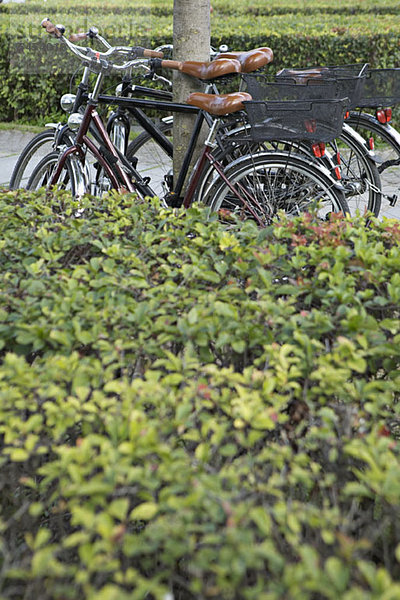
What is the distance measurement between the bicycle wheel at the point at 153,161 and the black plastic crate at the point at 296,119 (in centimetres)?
94

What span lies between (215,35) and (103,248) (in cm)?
783

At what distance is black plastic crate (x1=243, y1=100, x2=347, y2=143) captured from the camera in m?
3.22

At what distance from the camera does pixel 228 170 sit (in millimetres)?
3445

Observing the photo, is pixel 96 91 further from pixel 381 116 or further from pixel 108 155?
pixel 381 116

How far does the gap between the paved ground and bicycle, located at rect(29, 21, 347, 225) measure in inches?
83.8

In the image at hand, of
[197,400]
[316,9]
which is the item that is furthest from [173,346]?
[316,9]

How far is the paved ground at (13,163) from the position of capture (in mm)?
5863

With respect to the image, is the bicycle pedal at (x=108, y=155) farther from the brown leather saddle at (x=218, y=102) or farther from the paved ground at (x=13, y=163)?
the paved ground at (x=13, y=163)

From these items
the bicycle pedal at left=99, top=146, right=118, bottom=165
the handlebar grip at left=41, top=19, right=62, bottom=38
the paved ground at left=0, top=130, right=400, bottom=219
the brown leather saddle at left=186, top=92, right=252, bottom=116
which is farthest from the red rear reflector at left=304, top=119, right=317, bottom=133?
the paved ground at left=0, top=130, right=400, bottom=219

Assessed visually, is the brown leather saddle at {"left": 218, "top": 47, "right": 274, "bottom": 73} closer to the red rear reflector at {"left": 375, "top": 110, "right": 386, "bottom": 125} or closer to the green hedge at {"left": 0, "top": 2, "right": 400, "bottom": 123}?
the red rear reflector at {"left": 375, "top": 110, "right": 386, "bottom": 125}

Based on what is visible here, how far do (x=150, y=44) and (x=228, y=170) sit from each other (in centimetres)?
661

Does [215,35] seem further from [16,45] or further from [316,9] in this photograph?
[316,9]

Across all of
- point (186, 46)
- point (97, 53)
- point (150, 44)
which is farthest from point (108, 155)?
point (150, 44)

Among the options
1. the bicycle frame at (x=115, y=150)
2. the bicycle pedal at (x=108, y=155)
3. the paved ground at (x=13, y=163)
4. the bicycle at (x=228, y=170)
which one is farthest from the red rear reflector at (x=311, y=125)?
the paved ground at (x=13, y=163)
